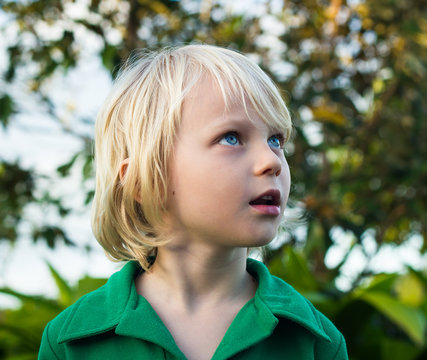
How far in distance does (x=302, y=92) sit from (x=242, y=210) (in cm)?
245

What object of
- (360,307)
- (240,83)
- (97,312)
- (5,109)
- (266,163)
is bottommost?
(360,307)

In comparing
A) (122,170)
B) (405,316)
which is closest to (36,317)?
(405,316)

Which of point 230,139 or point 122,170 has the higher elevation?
point 230,139

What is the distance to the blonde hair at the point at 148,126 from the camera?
41.5 inches

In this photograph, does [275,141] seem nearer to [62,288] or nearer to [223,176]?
[223,176]

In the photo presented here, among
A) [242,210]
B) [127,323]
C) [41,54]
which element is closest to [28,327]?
[41,54]

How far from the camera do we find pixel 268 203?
1.03 metres

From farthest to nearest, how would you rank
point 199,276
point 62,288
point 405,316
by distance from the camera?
point 62,288 → point 405,316 → point 199,276

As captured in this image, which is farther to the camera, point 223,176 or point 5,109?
point 5,109

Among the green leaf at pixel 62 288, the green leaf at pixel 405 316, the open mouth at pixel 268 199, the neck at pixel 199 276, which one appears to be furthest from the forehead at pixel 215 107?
the green leaf at pixel 62 288

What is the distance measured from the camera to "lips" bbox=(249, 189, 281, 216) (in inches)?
39.5

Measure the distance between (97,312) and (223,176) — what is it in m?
0.39

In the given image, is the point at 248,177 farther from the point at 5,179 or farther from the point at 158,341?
the point at 5,179

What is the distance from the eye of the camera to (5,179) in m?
3.29
